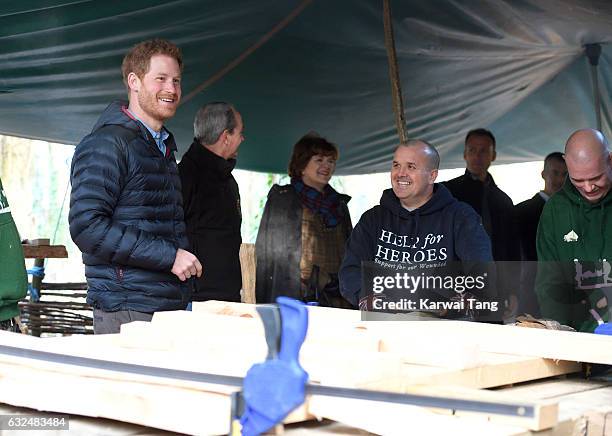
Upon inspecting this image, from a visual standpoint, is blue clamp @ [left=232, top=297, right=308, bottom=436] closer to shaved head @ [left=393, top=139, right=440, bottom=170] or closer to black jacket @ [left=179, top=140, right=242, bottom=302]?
shaved head @ [left=393, top=139, right=440, bottom=170]

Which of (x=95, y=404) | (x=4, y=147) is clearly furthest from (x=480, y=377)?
(x=4, y=147)

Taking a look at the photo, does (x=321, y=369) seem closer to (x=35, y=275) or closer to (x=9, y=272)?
(x=9, y=272)

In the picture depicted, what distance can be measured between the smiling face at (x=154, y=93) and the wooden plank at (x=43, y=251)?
310cm

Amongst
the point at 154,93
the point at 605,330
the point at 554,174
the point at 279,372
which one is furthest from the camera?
the point at 554,174

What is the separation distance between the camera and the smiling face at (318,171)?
5.11 m

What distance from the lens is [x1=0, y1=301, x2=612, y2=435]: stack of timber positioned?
1.15 meters

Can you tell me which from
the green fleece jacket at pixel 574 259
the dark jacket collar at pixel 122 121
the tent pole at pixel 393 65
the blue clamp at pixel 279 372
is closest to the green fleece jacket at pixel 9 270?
the dark jacket collar at pixel 122 121

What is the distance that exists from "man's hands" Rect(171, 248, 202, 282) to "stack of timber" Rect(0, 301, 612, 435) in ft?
3.46

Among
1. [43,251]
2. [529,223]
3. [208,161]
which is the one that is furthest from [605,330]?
[43,251]

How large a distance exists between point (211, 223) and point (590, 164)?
5.63ft

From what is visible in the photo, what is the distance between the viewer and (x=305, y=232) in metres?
5.19

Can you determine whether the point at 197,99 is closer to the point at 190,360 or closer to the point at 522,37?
the point at 522,37
